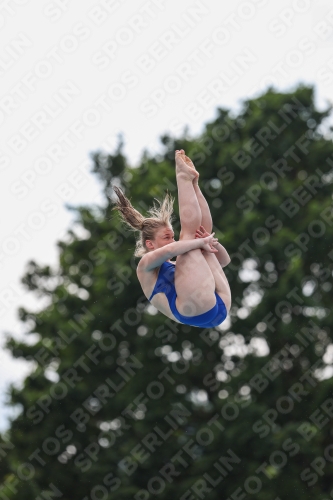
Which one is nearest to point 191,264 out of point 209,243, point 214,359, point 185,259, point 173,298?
point 185,259

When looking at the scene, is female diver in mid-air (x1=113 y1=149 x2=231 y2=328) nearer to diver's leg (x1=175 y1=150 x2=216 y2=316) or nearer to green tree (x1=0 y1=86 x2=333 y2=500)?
diver's leg (x1=175 y1=150 x2=216 y2=316)

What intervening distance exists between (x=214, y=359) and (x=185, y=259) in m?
8.86

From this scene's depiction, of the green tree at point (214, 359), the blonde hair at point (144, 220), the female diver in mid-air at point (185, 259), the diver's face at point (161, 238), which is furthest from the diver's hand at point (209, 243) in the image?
the green tree at point (214, 359)

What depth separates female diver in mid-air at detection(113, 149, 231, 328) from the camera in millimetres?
4988

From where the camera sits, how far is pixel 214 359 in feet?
44.7

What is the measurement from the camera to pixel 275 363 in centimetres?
1320

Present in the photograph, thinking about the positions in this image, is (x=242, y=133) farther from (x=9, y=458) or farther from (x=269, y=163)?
(x=9, y=458)

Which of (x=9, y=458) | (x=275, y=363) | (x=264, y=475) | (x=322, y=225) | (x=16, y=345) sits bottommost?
(x=9, y=458)

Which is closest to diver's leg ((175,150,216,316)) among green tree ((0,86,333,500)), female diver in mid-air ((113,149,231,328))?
female diver in mid-air ((113,149,231,328))

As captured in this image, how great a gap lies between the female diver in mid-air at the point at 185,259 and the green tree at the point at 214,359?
296 inches

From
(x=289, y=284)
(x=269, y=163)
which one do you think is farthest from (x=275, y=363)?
(x=269, y=163)

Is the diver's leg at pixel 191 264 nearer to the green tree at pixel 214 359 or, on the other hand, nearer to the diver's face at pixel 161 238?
the diver's face at pixel 161 238

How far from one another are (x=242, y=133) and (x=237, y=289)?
11.0ft

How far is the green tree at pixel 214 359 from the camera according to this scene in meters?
12.5
